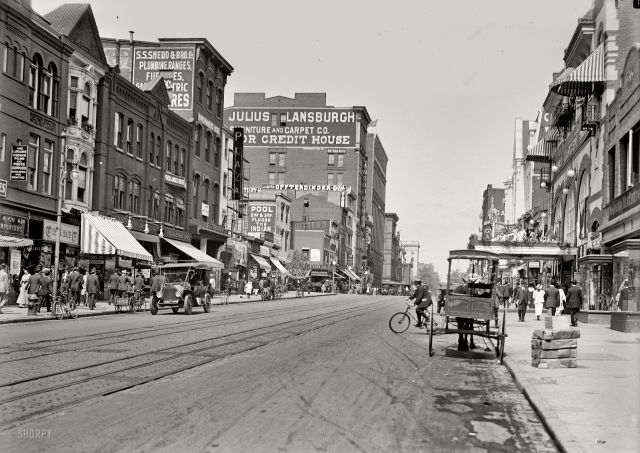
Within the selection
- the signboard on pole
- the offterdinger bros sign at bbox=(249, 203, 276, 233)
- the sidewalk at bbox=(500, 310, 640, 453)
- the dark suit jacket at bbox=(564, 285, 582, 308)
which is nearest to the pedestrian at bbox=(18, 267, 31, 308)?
the signboard on pole

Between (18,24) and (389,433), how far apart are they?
92.6 ft

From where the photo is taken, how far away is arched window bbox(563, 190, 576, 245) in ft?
161

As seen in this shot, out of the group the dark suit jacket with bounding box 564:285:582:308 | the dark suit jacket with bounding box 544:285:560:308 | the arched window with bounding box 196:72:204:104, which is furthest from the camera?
the arched window with bounding box 196:72:204:104

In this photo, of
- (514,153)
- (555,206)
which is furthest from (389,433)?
(514,153)

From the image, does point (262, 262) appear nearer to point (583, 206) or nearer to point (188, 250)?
point (188, 250)

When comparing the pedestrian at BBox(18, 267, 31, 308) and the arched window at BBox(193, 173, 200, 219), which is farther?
the arched window at BBox(193, 173, 200, 219)

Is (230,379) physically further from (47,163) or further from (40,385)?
(47,163)

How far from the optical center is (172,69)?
175ft

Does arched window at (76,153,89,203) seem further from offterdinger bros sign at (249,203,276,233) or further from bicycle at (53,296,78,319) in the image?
offterdinger bros sign at (249,203,276,233)

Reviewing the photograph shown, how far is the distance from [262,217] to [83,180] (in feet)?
150

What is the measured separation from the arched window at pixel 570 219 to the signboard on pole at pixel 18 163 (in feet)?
107

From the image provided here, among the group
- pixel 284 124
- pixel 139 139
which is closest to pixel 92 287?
pixel 139 139

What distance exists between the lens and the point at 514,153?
101125 millimetres
